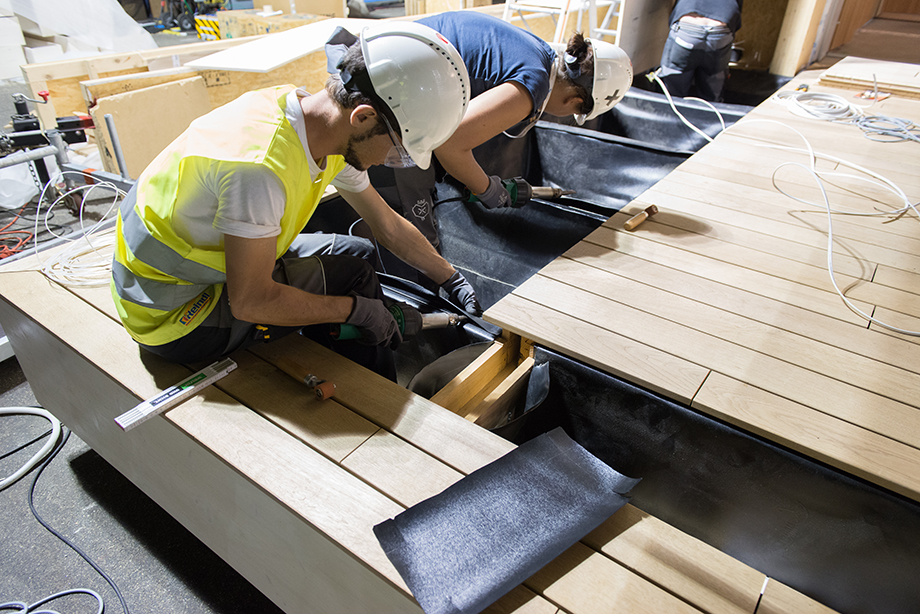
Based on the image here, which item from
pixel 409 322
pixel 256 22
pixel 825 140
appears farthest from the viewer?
pixel 256 22

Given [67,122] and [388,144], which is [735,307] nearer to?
[388,144]

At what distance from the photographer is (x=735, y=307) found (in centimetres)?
164

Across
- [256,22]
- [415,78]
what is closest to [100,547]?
[415,78]

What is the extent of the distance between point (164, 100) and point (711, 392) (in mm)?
3799

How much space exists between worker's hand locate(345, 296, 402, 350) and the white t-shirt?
0.36 meters

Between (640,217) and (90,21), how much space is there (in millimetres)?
6201

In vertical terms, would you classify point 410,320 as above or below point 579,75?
below

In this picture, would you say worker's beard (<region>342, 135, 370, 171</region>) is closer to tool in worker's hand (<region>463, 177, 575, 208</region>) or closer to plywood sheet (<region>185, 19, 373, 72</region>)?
tool in worker's hand (<region>463, 177, 575, 208</region>)

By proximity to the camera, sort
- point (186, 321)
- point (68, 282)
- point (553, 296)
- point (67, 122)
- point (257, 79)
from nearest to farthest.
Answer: point (186, 321) < point (553, 296) < point (68, 282) < point (67, 122) < point (257, 79)

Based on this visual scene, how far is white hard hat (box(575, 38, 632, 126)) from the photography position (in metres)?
2.04

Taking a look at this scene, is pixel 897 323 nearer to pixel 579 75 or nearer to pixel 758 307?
pixel 758 307

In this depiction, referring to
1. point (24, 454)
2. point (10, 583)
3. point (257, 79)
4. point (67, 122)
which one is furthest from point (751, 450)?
point (257, 79)

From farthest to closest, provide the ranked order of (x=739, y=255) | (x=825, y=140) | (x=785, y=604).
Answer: (x=825, y=140) → (x=739, y=255) → (x=785, y=604)

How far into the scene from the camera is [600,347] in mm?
1494
